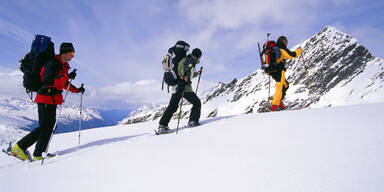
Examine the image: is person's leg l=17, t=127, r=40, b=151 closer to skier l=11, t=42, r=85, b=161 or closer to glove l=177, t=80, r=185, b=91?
skier l=11, t=42, r=85, b=161

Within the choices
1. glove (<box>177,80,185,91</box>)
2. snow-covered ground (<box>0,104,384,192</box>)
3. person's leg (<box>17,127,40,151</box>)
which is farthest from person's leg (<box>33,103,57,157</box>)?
glove (<box>177,80,185,91</box>)

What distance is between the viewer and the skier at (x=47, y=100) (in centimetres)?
411

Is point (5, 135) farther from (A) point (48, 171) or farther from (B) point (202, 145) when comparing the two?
(B) point (202, 145)

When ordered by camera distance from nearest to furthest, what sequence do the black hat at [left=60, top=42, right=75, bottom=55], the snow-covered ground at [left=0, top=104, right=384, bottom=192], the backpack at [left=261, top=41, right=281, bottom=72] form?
1. the snow-covered ground at [left=0, top=104, right=384, bottom=192]
2. the black hat at [left=60, top=42, right=75, bottom=55]
3. the backpack at [left=261, top=41, right=281, bottom=72]

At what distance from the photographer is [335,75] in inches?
3688

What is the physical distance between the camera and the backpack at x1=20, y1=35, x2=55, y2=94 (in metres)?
3.99

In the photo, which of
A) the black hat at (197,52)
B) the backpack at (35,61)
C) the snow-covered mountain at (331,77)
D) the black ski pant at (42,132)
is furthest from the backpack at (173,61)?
the snow-covered mountain at (331,77)

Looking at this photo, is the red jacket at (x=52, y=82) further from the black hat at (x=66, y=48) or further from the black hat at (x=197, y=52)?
the black hat at (x=197, y=52)

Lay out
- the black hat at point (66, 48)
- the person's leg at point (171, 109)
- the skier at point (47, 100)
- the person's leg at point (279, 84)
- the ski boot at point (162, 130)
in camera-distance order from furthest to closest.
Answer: the person's leg at point (279, 84)
the person's leg at point (171, 109)
the ski boot at point (162, 130)
the black hat at point (66, 48)
the skier at point (47, 100)

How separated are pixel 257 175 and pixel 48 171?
2954 millimetres

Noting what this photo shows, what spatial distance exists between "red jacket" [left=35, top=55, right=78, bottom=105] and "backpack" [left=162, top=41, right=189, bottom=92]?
2494 mm

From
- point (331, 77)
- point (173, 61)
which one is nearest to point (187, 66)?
point (173, 61)

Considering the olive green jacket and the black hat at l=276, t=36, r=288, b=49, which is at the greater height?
the black hat at l=276, t=36, r=288, b=49

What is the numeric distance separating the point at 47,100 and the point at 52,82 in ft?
1.38
